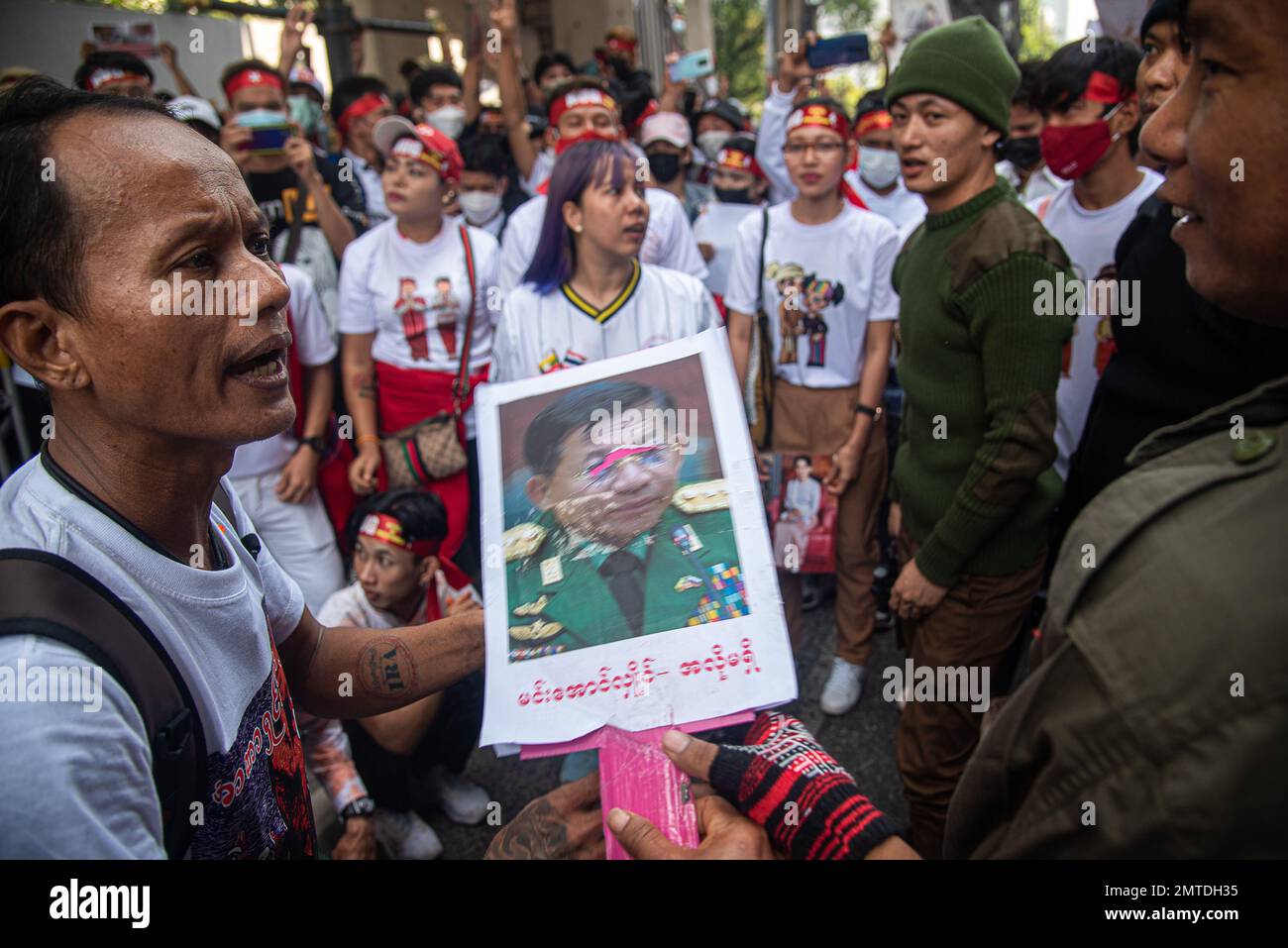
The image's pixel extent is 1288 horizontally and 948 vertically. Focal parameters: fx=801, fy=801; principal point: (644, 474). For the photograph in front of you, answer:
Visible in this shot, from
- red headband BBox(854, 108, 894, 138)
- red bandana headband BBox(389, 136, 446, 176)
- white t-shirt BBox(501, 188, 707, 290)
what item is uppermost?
red headband BBox(854, 108, 894, 138)

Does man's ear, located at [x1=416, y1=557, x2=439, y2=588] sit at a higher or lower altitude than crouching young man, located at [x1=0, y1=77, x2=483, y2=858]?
lower

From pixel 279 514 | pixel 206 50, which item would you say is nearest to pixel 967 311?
pixel 279 514

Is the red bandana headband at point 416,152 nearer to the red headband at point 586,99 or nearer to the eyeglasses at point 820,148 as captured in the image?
the red headband at point 586,99

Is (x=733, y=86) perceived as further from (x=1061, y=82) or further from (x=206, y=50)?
(x=1061, y=82)

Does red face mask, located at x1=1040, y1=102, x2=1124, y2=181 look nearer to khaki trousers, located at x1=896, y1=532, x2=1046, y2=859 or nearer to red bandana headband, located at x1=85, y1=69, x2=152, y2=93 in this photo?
khaki trousers, located at x1=896, y1=532, x2=1046, y2=859

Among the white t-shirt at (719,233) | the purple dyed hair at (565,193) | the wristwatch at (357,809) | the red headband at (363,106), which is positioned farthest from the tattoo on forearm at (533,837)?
the red headband at (363,106)

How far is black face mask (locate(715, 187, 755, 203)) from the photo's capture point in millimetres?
5254

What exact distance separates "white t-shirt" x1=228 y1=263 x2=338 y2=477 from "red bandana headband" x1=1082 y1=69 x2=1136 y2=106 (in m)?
3.37

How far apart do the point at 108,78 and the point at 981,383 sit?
4.65 m

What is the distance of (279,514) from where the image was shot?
3.37 meters

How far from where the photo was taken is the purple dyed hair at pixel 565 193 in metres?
2.97

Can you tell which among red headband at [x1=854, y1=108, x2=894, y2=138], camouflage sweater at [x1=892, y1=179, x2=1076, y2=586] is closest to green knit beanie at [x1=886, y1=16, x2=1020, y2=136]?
camouflage sweater at [x1=892, y1=179, x2=1076, y2=586]

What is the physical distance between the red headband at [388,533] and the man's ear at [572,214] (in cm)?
129

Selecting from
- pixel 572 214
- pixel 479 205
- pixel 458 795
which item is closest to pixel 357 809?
pixel 458 795
